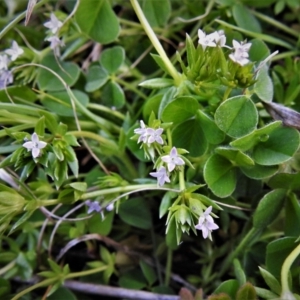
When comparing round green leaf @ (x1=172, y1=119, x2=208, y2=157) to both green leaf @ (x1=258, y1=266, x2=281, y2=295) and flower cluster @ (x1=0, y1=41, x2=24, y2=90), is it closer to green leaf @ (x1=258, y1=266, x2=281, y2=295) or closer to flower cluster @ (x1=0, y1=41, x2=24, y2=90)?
green leaf @ (x1=258, y1=266, x2=281, y2=295)

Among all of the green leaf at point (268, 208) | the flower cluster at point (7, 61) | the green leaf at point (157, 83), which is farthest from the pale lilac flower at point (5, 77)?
the green leaf at point (268, 208)

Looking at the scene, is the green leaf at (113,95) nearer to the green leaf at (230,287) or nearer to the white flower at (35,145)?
the white flower at (35,145)

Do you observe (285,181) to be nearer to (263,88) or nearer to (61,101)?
(263,88)

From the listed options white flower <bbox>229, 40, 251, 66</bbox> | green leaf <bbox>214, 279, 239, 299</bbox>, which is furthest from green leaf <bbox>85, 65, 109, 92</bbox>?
green leaf <bbox>214, 279, 239, 299</bbox>

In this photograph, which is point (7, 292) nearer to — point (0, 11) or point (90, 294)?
point (90, 294)

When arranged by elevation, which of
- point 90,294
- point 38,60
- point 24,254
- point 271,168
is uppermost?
point 38,60

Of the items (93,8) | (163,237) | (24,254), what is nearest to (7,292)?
(24,254)

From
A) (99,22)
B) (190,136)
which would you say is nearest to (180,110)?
(190,136)
